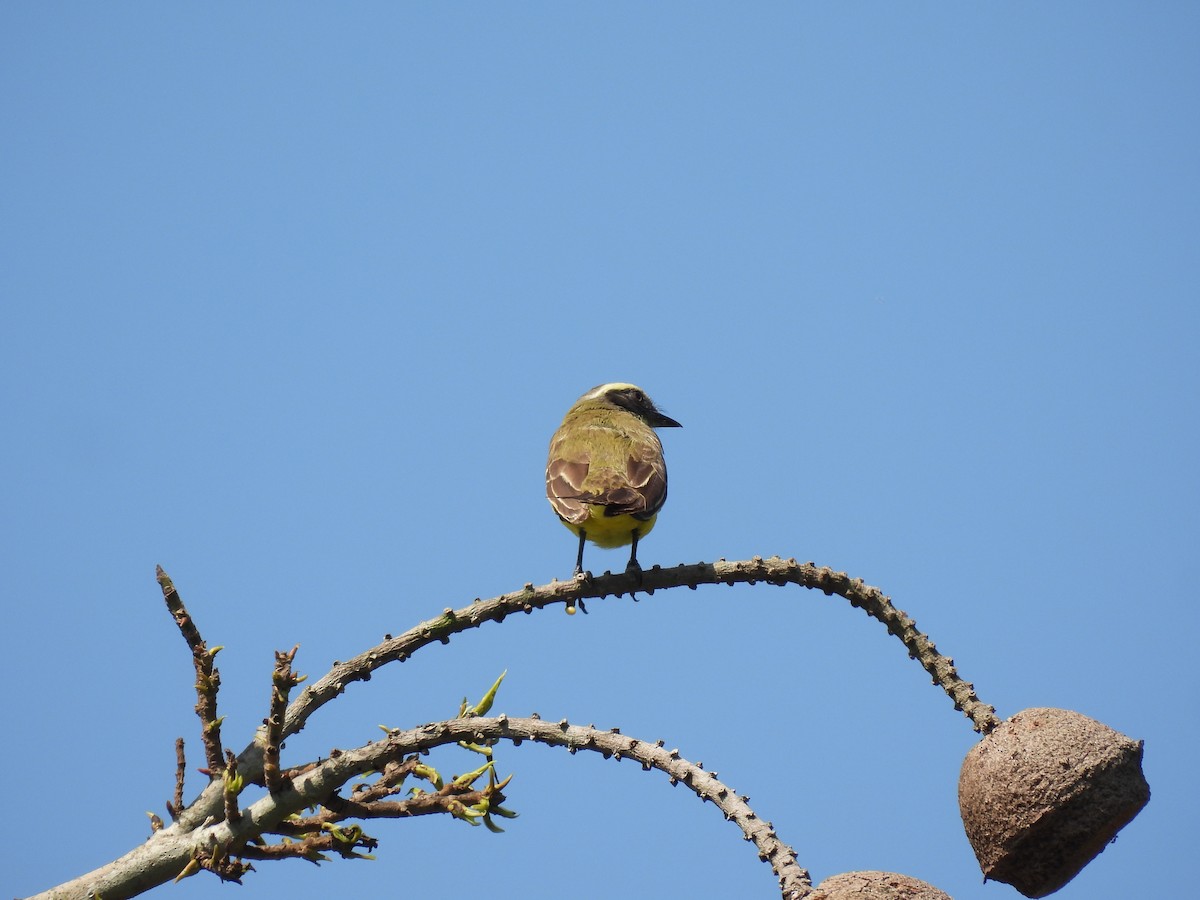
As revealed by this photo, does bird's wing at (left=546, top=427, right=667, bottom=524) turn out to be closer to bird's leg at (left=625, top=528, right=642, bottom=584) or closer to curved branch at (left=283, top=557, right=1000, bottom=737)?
bird's leg at (left=625, top=528, right=642, bottom=584)

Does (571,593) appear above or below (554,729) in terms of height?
above

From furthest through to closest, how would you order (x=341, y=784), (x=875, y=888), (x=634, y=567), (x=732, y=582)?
(x=634, y=567)
(x=732, y=582)
(x=341, y=784)
(x=875, y=888)

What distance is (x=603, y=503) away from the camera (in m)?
7.38

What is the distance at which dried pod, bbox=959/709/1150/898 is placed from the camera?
3756 mm

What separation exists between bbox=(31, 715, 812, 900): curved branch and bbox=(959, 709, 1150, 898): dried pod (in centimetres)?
96

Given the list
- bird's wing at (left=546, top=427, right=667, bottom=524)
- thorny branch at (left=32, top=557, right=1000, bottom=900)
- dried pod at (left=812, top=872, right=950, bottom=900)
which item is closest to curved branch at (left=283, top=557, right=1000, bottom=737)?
thorny branch at (left=32, top=557, right=1000, bottom=900)

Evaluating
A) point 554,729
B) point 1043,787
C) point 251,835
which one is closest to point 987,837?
point 1043,787

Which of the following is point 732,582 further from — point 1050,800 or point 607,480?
point 607,480

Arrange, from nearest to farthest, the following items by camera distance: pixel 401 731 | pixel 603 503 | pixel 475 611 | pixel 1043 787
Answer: pixel 1043 787, pixel 401 731, pixel 475 611, pixel 603 503

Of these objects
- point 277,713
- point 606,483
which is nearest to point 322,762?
Result: point 277,713

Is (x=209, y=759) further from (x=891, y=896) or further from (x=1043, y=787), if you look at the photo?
(x=1043, y=787)

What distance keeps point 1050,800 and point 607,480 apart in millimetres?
4284

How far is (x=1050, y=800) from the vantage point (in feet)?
12.2

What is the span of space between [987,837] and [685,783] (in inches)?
42.6
